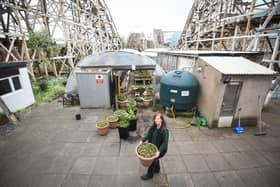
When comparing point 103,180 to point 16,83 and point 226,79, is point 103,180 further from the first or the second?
point 16,83

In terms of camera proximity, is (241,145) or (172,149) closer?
(172,149)

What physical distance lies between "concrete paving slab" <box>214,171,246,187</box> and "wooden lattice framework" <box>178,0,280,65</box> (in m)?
5.49

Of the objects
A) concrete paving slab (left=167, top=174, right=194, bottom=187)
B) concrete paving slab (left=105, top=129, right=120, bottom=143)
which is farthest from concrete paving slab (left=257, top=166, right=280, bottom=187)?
concrete paving slab (left=105, top=129, right=120, bottom=143)

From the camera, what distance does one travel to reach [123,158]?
10.1ft

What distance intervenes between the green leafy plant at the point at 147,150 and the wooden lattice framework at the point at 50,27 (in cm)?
811

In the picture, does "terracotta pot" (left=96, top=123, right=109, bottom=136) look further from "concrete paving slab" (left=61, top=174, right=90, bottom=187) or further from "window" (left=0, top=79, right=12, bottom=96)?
"window" (left=0, top=79, right=12, bottom=96)

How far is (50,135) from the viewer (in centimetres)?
397

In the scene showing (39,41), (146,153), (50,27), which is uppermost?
(50,27)

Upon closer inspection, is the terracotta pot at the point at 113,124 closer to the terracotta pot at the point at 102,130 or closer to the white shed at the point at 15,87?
the terracotta pot at the point at 102,130

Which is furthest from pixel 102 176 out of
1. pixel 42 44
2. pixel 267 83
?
pixel 42 44

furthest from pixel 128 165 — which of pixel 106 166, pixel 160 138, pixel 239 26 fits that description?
pixel 239 26

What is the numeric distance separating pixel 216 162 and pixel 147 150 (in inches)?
72.6

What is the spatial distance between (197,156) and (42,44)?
9.26 m

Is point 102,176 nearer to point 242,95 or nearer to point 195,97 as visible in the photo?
point 195,97
